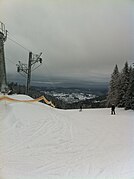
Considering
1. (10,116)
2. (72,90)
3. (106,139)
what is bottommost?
(106,139)

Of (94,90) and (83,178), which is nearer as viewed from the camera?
(83,178)

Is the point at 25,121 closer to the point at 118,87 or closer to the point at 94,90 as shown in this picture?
the point at 94,90

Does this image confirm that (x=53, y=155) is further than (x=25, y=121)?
No

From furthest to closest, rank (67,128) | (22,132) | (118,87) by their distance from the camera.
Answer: (118,87)
(67,128)
(22,132)

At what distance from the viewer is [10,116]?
129 inches

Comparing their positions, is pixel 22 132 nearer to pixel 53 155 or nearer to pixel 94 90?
pixel 53 155

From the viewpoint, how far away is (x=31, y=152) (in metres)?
2.09

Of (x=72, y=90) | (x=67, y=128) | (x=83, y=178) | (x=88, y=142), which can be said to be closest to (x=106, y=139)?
(x=88, y=142)

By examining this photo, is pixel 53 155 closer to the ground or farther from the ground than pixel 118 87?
closer to the ground

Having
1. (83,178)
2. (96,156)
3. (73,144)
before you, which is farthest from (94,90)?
(73,144)

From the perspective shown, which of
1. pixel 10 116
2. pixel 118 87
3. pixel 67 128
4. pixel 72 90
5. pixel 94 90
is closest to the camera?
pixel 94 90

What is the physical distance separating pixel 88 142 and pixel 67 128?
32.9 inches

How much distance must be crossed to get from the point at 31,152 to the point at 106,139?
1.27 metres

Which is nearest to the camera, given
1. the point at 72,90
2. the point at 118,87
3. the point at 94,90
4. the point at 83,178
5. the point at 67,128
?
the point at 83,178
